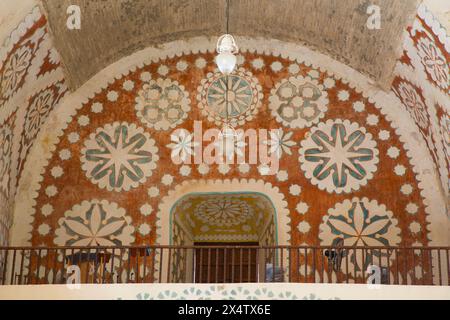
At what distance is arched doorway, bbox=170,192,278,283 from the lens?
1094 cm

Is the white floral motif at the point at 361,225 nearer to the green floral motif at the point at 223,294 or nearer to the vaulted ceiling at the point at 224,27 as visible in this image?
the vaulted ceiling at the point at 224,27

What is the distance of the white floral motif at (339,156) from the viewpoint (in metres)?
10.8

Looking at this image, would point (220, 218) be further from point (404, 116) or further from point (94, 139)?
point (404, 116)

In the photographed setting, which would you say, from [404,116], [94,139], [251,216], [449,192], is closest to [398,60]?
[404,116]

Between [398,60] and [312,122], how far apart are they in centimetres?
165

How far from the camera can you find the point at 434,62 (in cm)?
923

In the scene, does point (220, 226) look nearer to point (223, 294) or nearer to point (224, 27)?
point (224, 27)

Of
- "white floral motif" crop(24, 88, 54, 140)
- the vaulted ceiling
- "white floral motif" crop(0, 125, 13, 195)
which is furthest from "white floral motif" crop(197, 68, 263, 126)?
"white floral motif" crop(0, 125, 13, 195)

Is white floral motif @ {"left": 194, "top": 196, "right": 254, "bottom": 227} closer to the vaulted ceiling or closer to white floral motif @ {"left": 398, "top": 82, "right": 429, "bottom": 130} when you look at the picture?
the vaulted ceiling

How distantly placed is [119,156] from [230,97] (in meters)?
1.89

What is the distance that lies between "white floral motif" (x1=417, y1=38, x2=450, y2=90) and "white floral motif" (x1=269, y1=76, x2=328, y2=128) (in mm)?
2076

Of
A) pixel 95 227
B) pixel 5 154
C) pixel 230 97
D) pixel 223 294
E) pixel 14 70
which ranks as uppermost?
pixel 230 97

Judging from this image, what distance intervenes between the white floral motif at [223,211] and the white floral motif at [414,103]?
9.30 ft

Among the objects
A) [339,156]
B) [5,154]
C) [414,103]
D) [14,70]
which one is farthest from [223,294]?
[414,103]
